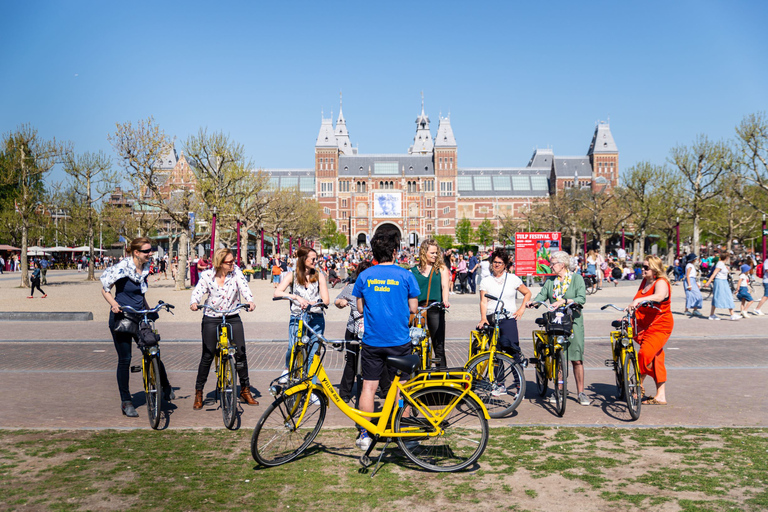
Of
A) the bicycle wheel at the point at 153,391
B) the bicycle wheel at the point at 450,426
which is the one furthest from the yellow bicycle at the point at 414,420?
the bicycle wheel at the point at 153,391

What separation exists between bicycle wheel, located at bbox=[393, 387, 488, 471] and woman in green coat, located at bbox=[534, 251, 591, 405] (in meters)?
2.18

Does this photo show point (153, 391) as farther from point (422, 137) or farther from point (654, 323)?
point (422, 137)

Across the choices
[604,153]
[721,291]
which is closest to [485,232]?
[604,153]

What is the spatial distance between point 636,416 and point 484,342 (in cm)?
157

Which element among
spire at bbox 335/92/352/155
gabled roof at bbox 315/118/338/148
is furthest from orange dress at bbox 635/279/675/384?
spire at bbox 335/92/352/155

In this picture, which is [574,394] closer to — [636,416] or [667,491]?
[636,416]

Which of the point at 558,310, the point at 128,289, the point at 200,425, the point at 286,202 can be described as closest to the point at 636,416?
the point at 558,310

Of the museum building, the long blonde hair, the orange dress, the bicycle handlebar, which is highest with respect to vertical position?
the museum building

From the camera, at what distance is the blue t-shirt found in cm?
488

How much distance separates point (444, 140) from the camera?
115125 millimetres

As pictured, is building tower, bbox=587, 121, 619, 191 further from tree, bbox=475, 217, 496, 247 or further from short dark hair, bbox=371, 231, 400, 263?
short dark hair, bbox=371, 231, 400, 263

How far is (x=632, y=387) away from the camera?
19.9ft

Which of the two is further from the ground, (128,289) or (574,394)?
(128,289)

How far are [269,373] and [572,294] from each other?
393 cm
